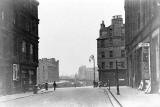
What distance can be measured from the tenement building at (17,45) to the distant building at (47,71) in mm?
→ 65498

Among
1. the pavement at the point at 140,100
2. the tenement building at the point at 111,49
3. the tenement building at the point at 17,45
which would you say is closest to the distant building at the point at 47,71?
the tenement building at the point at 111,49

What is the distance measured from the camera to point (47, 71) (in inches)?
4732

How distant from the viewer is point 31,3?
4934 cm

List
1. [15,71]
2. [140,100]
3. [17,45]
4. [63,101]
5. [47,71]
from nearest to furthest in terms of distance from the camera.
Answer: [140,100] → [63,101] → [15,71] → [17,45] → [47,71]

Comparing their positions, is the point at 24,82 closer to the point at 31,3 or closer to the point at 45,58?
the point at 31,3

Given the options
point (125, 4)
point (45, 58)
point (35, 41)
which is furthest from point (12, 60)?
point (45, 58)

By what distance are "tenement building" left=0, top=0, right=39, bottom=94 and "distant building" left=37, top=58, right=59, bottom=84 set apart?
65.5 metres

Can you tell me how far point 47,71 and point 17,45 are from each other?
7852cm

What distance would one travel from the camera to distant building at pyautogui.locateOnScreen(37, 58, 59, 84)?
383ft

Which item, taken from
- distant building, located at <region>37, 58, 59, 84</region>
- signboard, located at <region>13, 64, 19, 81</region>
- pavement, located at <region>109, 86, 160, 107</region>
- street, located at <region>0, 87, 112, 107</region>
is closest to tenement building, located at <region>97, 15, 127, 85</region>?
distant building, located at <region>37, 58, 59, 84</region>

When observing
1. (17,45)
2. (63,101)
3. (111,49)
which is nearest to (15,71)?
(17,45)

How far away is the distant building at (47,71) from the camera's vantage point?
117 metres

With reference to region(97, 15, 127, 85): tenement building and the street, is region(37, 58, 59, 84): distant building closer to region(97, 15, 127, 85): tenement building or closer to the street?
region(97, 15, 127, 85): tenement building

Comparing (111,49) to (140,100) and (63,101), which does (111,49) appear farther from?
(140,100)
